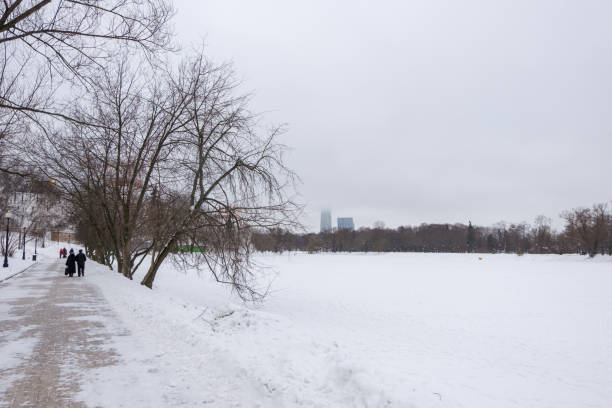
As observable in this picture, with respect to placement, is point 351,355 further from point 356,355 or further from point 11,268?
point 11,268

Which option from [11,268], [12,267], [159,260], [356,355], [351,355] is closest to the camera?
[351,355]

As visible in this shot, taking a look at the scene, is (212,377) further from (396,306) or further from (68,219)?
(68,219)

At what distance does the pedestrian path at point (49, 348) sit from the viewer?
5.02 m

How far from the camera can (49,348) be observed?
7.14 m

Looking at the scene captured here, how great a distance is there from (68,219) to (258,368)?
3176 cm

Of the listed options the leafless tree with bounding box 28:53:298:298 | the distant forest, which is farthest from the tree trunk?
the distant forest

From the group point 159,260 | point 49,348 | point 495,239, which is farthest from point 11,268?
point 495,239

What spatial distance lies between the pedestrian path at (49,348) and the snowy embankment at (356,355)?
31 cm

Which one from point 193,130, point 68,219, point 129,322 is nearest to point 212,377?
point 129,322

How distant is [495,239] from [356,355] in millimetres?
163450

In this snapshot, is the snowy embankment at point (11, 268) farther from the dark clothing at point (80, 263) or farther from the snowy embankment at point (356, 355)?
the snowy embankment at point (356, 355)

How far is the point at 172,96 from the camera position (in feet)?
53.8

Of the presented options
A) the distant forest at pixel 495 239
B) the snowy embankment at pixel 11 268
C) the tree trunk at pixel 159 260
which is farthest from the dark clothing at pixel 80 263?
the distant forest at pixel 495 239

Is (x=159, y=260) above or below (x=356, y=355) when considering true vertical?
above
